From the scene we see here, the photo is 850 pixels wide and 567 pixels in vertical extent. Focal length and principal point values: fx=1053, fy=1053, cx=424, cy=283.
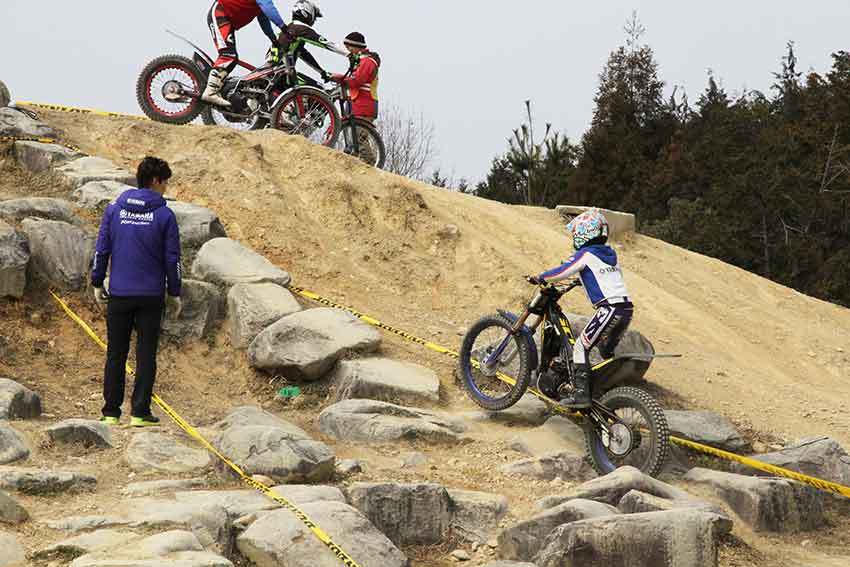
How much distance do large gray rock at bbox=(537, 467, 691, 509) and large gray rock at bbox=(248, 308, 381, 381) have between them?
98.7 inches

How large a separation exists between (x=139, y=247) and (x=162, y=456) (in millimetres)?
1459

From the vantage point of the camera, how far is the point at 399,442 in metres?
7.46

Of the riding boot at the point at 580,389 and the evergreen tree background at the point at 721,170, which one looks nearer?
the riding boot at the point at 580,389

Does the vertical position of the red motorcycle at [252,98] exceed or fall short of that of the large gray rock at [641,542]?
it exceeds it

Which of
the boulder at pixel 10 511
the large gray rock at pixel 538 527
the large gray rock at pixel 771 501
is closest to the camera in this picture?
the boulder at pixel 10 511

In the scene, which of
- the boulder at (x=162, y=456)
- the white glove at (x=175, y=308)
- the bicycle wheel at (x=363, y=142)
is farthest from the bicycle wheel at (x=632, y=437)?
the bicycle wheel at (x=363, y=142)

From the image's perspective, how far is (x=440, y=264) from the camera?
36.2ft

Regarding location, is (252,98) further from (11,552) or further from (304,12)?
(11,552)

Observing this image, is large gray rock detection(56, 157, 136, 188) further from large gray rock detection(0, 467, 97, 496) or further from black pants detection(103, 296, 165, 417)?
large gray rock detection(0, 467, 97, 496)

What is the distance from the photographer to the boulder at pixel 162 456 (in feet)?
20.8

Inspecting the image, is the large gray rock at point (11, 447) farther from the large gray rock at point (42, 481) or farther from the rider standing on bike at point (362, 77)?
the rider standing on bike at point (362, 77)

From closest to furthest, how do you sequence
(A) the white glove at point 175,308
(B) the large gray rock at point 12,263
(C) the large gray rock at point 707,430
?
(C) the large gray rock at point 707,430 < (B) the large gray rock at point 12,263 < (A) the white glove at point 175,308

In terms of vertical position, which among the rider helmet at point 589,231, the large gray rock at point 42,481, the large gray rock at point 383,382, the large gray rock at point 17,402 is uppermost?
the rider helmet at point 589,231

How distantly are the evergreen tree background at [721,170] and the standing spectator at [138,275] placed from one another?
17083 mm
